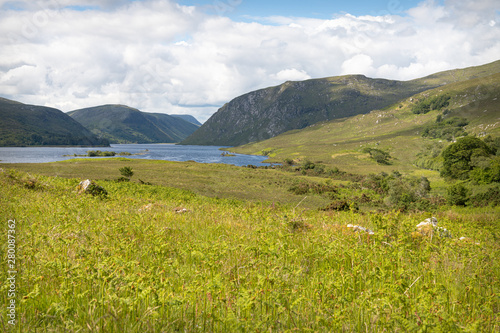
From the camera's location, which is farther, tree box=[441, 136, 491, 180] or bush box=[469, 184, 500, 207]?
tree box=[441, 136, 491, 180]

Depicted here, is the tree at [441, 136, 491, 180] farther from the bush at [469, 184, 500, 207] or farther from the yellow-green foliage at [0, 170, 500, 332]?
the yellow-green foliage at [0, 170, 500, 332]

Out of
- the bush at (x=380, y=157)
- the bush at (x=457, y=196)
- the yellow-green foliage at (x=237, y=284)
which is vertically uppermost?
the yellow-green foliage at (x=237, y=284)

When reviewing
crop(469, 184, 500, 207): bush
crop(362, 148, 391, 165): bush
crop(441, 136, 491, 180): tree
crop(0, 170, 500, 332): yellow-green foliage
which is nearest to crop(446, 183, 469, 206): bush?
crop(469, 184, 500, 207): bush

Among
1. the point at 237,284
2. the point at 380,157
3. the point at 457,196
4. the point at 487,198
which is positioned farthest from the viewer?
the point at 380,157

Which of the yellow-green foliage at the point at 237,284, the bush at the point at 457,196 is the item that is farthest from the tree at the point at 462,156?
the yellow-green foliage at the point at 237,284

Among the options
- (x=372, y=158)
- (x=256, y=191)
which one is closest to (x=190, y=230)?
(x=256, y=191)

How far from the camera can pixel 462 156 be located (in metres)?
64.2

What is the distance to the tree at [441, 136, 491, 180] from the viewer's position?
206ft

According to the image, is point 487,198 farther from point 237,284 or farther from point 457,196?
point 237,284

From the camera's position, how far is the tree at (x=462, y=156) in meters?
62.8

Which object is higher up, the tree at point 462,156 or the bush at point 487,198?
the tree at point 462,156

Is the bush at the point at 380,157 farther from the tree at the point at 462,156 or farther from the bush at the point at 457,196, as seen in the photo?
the bush at the point at 457,196

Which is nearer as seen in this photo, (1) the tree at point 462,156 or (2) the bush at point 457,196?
(2) the bush at point 457,196

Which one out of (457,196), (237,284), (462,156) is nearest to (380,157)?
(462,156)
